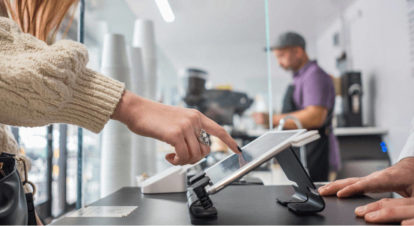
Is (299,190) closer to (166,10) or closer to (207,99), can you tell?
(166,10)

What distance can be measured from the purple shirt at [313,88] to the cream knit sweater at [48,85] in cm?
120

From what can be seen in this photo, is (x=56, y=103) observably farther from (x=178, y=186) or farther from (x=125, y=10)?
(x=125, y=10)

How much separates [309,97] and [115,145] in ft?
3.34

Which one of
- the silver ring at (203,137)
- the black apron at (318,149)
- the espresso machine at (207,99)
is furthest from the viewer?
the black apron at (318,149)

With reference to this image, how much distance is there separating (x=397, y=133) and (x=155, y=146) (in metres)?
0.75

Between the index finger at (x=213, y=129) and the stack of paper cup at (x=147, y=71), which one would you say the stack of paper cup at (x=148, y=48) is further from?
the index finger at (x=213, y=129)

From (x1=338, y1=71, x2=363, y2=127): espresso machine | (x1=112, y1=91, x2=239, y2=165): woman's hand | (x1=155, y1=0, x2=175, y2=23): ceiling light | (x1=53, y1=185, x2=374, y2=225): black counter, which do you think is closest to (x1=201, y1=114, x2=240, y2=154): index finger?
(x1=112, y1=91, x2=239, y2=165): woman's hand

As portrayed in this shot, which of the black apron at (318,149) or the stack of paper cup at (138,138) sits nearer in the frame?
the stack of paper cup at (138,138)

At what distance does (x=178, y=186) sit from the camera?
2.52 ft

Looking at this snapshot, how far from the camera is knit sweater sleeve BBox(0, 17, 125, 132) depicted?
1.38 ft

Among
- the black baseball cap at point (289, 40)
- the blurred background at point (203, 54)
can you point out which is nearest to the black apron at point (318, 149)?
the blurred background at point (203, 54)

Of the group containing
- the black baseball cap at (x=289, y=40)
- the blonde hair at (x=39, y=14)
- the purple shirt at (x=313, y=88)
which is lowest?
the purple shirt at (x=313, y=88)

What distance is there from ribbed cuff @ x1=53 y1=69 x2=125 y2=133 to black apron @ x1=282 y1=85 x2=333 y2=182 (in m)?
1.25

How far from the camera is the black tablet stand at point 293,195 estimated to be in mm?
483
